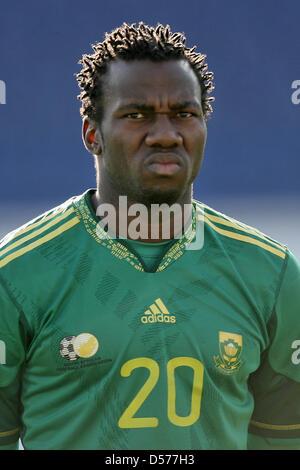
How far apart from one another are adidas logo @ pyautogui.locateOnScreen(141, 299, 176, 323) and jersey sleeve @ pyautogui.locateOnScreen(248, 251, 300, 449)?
1.19 feet

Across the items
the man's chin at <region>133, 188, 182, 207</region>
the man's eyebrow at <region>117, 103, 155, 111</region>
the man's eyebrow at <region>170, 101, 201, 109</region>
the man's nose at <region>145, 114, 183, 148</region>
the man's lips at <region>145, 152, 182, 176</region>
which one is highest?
the man's eyebrow at <region>170, 101, 201, 109</region>

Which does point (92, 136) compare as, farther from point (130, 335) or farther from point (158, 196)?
point (130, 335)

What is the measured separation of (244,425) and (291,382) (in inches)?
9.7

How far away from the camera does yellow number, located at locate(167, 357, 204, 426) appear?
230 centimetres

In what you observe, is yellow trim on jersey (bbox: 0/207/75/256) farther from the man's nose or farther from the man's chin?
the man's nose

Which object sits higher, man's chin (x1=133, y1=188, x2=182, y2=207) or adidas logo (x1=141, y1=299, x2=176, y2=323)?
man's chin (x1=133, y1=188, x2=182, y2=207)

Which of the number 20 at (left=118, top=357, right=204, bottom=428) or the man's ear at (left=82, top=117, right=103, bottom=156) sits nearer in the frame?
the number 20 at (left=118, top=357, right=204, bottom=428)

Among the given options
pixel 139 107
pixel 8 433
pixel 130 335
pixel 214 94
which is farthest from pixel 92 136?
pixel 214 94

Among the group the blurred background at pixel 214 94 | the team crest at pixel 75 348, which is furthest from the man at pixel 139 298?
the blurred background at pixel 214 94

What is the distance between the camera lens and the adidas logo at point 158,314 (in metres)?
2.34

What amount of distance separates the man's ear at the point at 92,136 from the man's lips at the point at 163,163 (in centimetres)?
26

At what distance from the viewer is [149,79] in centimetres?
232

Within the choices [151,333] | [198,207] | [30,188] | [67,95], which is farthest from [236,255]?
[67,95]

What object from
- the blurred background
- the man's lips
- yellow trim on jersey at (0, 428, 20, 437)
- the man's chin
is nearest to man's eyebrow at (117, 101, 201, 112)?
the man's lips
